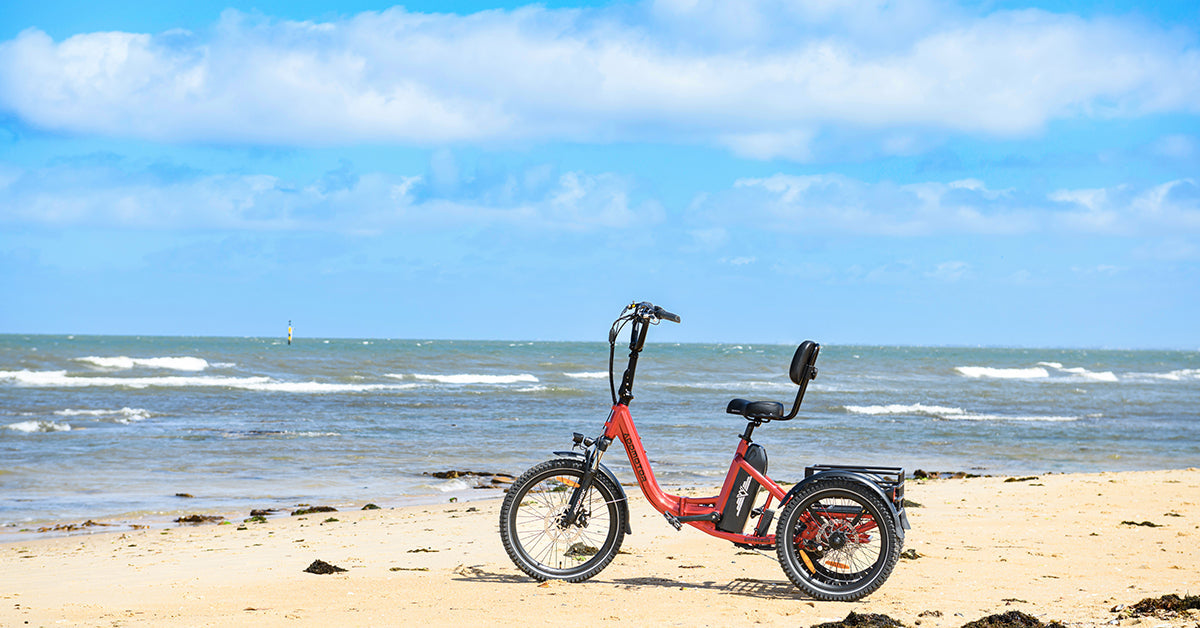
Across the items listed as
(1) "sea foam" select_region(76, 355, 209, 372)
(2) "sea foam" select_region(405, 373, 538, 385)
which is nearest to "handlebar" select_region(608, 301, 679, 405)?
(2) "sea foam" select_region(405, 373, 538, 385)

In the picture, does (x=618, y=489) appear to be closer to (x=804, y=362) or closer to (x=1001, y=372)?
(x=804, y=362)

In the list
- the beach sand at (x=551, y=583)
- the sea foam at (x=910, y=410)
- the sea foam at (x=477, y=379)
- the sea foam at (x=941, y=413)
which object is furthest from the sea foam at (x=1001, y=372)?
the beach sand at (x=551, y=583)

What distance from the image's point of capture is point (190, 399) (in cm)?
2475

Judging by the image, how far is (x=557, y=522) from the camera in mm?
5773

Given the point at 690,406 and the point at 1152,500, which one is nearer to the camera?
the point at 1152,500

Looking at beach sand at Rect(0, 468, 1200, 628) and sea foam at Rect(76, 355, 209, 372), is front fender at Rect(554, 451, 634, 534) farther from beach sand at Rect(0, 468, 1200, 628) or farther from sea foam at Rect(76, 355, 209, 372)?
sea foam at Rect(76, 355, 209, 372)

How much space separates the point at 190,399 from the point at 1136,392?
32408 millimetres

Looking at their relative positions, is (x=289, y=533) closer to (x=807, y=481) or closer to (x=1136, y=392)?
(x=807, y=481)

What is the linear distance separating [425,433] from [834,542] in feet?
42.3

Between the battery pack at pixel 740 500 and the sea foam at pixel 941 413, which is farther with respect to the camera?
the sea foam at pixel 941 413

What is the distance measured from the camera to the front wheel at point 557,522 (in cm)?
572

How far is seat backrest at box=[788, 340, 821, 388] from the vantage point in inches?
210

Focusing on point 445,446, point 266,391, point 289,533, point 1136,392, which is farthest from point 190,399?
point 1136,392

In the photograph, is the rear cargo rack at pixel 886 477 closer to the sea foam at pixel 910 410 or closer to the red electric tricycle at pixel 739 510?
the red electric tricycle at pixel 739 510
